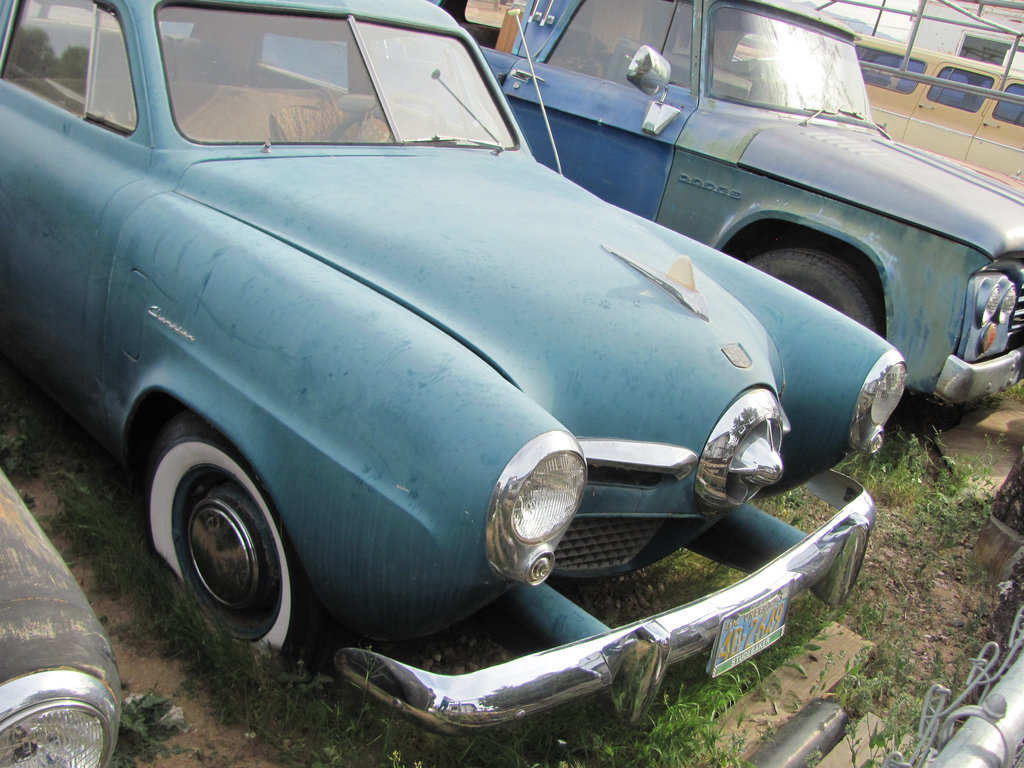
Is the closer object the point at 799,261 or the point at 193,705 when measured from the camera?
the point at 193,705

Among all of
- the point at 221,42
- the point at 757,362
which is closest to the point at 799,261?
the point at 757,362

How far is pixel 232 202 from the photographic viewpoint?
234 cm

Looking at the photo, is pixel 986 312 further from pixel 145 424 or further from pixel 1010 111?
pixel 1010 111

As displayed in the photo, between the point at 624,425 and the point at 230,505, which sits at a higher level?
the point at 624,425

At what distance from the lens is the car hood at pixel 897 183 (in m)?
3.63

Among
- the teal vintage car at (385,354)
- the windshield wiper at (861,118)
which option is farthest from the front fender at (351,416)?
the windshield wiper at (861,118)

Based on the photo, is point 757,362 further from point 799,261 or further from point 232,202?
point 799,261

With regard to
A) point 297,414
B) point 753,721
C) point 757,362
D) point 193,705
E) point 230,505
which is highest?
point 757,362

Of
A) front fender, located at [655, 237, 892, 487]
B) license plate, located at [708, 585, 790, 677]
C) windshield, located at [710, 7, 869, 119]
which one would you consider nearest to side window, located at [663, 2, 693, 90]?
windshield, located at [710, 7, 869, 119]

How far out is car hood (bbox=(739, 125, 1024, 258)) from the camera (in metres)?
3.63

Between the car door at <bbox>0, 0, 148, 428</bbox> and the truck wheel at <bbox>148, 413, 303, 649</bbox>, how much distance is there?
415 mm

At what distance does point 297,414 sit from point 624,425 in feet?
2.32

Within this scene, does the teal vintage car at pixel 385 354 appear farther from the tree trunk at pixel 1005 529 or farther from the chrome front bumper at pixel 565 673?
the tree trunk at pixel 1005 529

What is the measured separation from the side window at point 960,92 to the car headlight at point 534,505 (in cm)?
1159
